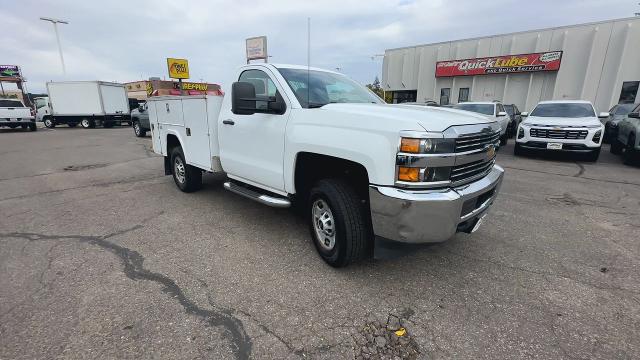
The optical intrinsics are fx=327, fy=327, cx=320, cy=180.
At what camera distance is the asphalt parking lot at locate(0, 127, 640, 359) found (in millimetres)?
2285

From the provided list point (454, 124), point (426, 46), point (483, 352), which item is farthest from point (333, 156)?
point (426, 46)

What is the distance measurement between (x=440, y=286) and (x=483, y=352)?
0.80 meters

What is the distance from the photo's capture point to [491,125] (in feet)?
10.0

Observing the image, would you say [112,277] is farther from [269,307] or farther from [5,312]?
[269,307]

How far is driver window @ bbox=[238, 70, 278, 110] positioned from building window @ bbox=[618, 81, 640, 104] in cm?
2110

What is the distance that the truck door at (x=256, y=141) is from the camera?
11.8 feet

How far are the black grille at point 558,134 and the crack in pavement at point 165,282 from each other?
32.0 ft

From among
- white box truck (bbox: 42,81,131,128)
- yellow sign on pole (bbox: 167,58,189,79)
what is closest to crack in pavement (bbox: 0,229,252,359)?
yellow sign on pole (bbox: 167,58,189,79)

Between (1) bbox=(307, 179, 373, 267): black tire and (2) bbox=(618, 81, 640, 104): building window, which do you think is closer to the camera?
(1) bbox=(307, 179, 373, 267): black tire

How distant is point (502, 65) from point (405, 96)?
7701mm

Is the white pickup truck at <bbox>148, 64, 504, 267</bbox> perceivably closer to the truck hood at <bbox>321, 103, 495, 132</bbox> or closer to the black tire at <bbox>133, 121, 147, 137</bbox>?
the truck hood at <bbox>321, 103, 495, 132</bbox>

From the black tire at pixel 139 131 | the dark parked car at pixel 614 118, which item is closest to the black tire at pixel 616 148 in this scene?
the dark parked car at pixel 614 118

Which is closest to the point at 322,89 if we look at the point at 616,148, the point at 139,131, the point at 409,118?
the point at 409,118

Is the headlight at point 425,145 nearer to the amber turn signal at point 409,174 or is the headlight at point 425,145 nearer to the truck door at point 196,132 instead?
the amber turn signal at point 409,174
